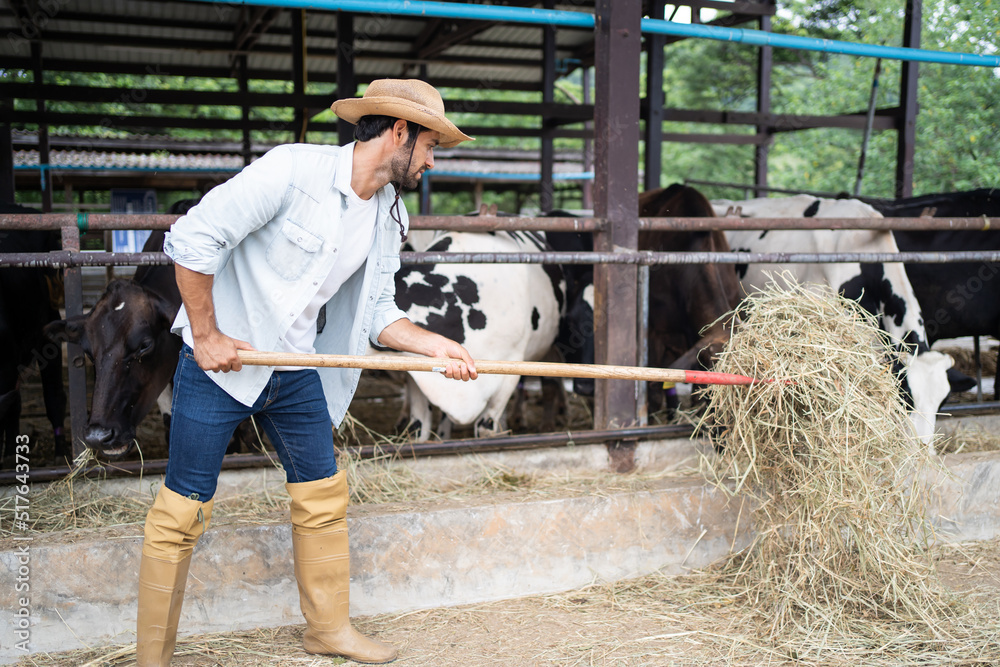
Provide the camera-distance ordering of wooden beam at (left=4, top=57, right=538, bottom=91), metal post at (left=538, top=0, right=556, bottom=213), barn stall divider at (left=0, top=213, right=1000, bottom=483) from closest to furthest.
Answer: barn stall divider at (left=0, top=213, right=1000, bottom=483) < wooden beam at (left=4, top=57, right=538, bottom=91) < metal post at (left=538, top=0, right=556, bottom=213)

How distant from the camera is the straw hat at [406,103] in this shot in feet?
7.34

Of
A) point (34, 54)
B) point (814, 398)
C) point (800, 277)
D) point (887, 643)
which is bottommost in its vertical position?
point (887, 643)

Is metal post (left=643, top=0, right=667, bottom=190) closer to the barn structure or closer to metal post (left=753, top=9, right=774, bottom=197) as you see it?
the barn structure

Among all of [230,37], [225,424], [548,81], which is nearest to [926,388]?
[225,424]

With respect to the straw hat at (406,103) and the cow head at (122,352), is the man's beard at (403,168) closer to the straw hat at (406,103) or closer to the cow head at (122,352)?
the straw hat at (406,103)

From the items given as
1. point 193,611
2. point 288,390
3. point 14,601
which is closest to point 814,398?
point 288,390

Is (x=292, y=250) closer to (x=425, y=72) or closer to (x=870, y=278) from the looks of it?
(x=870, y=278)

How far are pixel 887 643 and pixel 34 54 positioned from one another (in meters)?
8.76

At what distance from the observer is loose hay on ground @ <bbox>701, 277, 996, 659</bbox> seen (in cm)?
280

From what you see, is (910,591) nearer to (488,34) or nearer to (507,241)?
(507,241)

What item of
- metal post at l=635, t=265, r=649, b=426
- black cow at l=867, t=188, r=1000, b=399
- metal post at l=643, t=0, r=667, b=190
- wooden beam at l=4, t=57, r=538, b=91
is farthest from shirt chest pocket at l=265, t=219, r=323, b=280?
wooden beam at l=4, t=57, r=538, b=91

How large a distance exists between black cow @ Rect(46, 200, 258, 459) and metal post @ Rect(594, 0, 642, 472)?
193cm

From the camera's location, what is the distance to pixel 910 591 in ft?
9.33

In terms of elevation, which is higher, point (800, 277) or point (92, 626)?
point (800, 277)
